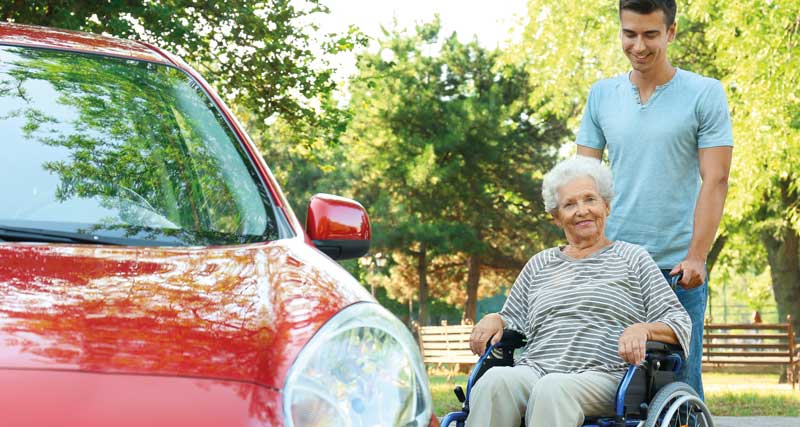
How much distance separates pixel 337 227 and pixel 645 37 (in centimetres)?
148

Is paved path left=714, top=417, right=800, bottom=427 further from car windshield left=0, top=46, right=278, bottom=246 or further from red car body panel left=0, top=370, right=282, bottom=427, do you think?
red car body panel left=0, top=370, right=282, bottom=427

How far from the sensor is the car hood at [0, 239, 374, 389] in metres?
2.12

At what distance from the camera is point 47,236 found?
2.72 m

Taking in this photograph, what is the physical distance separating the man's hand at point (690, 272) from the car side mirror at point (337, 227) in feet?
3.79

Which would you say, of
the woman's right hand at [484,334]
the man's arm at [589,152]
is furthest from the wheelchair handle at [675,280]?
the man's arm at [589,152]

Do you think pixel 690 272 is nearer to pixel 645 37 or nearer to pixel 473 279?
pixel 645 37

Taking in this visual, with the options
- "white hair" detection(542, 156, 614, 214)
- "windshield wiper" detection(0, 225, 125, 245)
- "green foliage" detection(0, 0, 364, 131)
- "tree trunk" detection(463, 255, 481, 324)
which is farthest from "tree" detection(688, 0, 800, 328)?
"windshield wiper" detection(0, 225, 125, 245)

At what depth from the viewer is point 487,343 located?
3957 mm

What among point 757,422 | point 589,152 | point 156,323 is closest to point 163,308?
point 156,323

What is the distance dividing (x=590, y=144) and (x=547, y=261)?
590 millimetres

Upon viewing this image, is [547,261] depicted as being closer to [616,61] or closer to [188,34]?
[188,34]

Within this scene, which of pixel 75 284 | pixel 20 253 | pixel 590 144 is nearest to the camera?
pixel 75 284

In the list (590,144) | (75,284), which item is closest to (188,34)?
(590,144)

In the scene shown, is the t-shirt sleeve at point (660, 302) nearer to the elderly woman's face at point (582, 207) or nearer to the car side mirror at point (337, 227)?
the elderly woman's face at point (582, 207)
